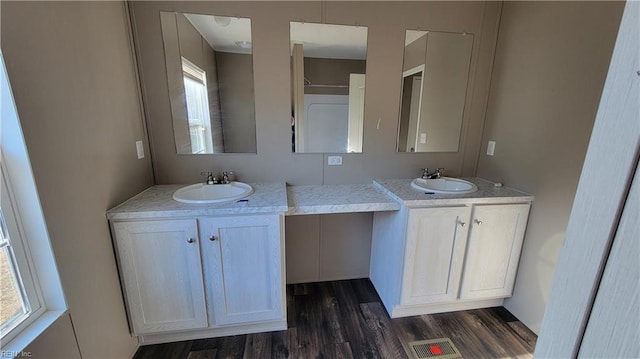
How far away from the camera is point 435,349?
1.68m

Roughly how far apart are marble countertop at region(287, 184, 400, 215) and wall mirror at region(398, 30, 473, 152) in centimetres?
56

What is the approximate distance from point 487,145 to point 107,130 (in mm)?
2640

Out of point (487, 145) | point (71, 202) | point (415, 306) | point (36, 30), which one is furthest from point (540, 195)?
point (36, 30)

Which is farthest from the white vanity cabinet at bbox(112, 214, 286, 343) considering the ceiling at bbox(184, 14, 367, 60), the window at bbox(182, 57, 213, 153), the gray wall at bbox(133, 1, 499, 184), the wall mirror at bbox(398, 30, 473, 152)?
the wall mirror at bbox(398, 30, 473, 152)

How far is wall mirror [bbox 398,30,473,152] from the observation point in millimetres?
2043

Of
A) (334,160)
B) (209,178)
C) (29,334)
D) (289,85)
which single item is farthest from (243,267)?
(289,85)

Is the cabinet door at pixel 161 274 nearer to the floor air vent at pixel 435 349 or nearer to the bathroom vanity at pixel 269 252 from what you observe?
the bathroom vanity at pixel 269 252

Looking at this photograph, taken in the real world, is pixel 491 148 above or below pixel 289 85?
below

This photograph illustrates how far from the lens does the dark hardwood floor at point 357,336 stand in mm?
1654

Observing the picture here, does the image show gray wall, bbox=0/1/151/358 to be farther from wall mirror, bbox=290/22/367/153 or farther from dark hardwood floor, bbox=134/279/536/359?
wall mirror, bbox=290/22/367/153

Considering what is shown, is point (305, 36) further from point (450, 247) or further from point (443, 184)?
point (450, 247)

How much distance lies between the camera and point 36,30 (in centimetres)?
104

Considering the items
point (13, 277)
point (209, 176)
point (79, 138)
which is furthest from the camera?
point (209, 176)

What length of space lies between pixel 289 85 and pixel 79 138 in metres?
1.25
